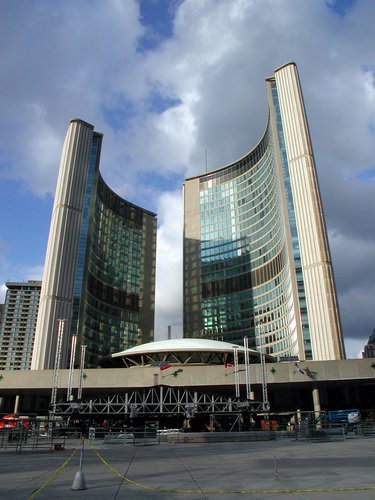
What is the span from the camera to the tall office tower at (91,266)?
4299 inches

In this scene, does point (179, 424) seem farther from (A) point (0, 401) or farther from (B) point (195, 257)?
(B) point (195, 257)

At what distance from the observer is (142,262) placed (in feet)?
557

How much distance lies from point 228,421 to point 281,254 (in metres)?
63.4

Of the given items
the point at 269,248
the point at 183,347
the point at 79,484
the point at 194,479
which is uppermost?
the point at 269,248

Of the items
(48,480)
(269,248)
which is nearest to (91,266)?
(269,248)

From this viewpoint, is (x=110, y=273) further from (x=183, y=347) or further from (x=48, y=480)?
(x=48, y=480)

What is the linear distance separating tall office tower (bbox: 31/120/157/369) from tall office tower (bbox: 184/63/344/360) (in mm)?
18762

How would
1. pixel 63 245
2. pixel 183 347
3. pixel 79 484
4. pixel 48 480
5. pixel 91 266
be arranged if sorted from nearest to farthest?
pixel 79 484, pixel 48 480, pixel 183 347, pixel 63 245, pixel 91 266

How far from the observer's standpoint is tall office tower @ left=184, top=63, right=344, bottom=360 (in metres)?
98.6

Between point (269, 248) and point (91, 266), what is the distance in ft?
186

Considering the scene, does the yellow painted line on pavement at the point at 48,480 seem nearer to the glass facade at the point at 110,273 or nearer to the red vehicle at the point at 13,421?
the red vehicle at the point at 13,421

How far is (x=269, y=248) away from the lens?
135m

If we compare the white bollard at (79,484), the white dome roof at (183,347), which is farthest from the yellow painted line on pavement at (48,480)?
the white dome roof at (183,347)

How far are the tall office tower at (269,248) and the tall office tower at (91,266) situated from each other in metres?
18.8
